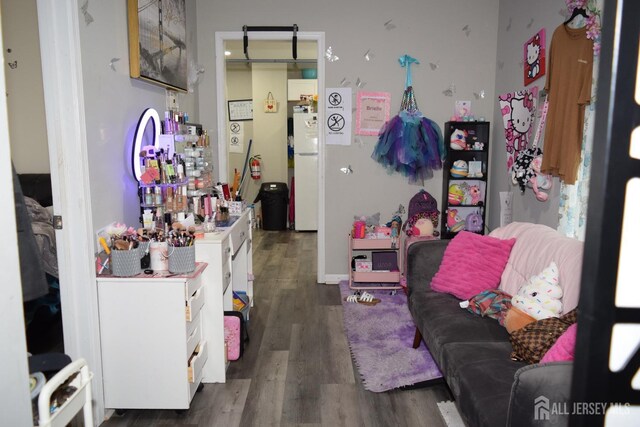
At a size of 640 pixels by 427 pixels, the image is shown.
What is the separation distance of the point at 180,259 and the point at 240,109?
16.3 feet

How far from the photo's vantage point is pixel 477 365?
1.85m

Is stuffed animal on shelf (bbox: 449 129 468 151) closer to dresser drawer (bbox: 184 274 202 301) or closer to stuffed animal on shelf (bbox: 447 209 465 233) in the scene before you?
stuffed animal on shelf (bbox: 447 209 465 233)

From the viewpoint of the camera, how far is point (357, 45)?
4047 millimetres

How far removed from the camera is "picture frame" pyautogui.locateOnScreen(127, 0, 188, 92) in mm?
2482

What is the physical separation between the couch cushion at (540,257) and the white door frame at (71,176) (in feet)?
6.83

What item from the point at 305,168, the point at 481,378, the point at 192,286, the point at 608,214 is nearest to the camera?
the point at 608,214

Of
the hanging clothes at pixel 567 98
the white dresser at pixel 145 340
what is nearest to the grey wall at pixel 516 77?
the hanging clothes at pixel 567 98

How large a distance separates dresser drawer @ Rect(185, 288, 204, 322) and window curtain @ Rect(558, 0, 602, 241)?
2072 mm

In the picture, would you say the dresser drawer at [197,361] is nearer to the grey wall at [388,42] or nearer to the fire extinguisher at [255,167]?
the grey wall at [388,42]

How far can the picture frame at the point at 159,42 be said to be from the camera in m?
2.48

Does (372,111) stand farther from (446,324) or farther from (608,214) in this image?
(608,214)

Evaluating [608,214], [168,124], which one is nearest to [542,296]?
[608,214]

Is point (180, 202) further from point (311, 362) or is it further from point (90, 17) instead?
point (311, 362)

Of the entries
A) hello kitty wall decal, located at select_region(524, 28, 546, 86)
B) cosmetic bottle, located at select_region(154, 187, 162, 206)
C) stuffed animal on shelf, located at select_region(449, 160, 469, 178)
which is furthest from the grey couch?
cosmetic bottle, located at select_region(154, 187, 162, 206)
